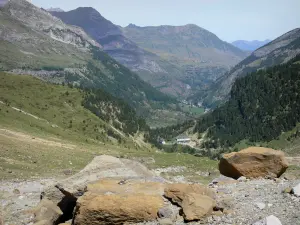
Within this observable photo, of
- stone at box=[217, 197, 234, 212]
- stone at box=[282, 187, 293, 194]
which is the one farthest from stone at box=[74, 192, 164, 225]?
stone at box=[282, 187, 293, 194]

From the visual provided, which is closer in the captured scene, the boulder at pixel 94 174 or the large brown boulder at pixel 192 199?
the large brown boulder at pixel 192 199

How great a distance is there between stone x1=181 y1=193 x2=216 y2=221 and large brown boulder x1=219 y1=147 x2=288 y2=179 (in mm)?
8819

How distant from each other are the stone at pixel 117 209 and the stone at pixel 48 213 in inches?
195

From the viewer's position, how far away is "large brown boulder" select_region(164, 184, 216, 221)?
19203mm

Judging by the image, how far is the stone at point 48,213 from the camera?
25.7m

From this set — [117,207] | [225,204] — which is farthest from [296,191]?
[117,207]

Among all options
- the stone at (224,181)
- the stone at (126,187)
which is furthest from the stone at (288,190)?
the stone at (126,187)

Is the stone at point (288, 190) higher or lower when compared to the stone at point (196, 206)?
higher

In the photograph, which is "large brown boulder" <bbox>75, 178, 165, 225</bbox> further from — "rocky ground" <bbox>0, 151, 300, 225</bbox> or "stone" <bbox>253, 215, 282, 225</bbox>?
"stone" <bbox>253, 215, 282, 225</bbox>

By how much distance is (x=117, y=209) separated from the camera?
→ 20.7 meters

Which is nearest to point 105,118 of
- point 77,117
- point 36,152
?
point 77,117

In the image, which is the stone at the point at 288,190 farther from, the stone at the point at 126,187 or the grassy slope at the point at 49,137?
the grassy slope at the point at 49,137

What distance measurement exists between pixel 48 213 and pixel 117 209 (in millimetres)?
8334

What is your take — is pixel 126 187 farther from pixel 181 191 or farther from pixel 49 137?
pixel 49 137
